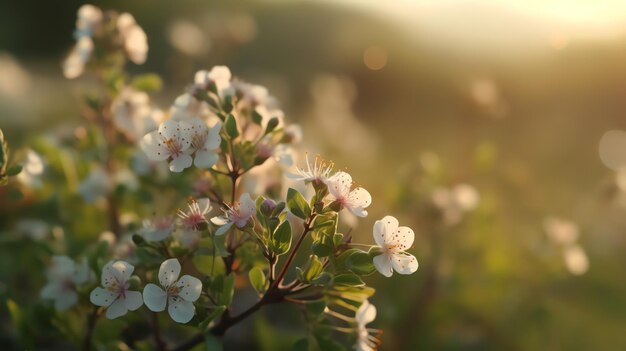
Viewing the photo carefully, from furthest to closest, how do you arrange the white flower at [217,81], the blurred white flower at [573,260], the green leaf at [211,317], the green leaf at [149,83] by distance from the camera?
the blurred white flower at [573,260]
the green leaf at [149,83]
the white flower at [217,81]
the green leaf at [211,317]

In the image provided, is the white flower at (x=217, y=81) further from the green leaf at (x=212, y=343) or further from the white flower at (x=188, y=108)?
the green leaf at (x=212, y=343)

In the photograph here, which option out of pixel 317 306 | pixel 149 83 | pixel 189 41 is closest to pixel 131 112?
pixel 149 83

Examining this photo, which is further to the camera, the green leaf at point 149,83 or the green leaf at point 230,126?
the green leaf at point 149,83

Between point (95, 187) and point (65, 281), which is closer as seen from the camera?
point (65, 281)

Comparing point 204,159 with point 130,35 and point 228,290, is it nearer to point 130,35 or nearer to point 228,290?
point 228,290

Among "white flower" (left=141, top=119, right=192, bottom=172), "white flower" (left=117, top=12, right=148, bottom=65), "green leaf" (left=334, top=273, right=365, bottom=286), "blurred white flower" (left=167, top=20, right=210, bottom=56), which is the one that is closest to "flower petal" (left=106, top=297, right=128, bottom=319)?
"white flower" (left=141, top=119, right=192, bottom=172)

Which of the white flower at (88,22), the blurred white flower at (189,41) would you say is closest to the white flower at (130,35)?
the white flower at (88,22)

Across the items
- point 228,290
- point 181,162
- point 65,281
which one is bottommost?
point 65,281
